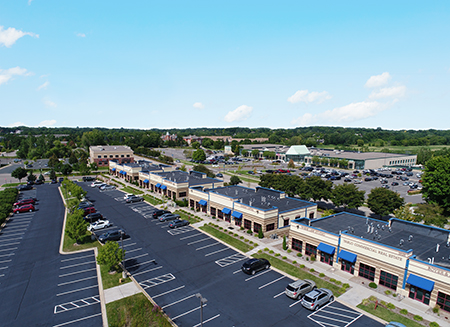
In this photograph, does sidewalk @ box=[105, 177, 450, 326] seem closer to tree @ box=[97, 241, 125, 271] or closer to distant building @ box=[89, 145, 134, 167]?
tree @ box=[97, 241, 125, 271]

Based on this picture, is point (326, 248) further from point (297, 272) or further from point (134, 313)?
point (134, 313)

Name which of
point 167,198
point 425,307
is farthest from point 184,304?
point 167,198

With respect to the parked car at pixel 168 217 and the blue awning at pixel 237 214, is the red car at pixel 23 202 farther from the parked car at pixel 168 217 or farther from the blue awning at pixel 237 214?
the blue awning at pixel 237 214

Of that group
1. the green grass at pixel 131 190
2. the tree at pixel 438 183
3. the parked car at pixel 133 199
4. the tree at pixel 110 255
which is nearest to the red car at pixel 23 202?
the parked car at pixel 133 199

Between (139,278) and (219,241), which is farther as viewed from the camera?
(219,241)

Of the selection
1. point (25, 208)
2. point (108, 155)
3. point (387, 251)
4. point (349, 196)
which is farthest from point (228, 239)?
point (108, 155)

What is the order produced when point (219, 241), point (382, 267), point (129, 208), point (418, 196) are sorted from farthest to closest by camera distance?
point (418, 196) < point (129, 208) < point (219, 241) < point (382, 267)

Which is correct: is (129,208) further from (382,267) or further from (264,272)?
(382,267)
